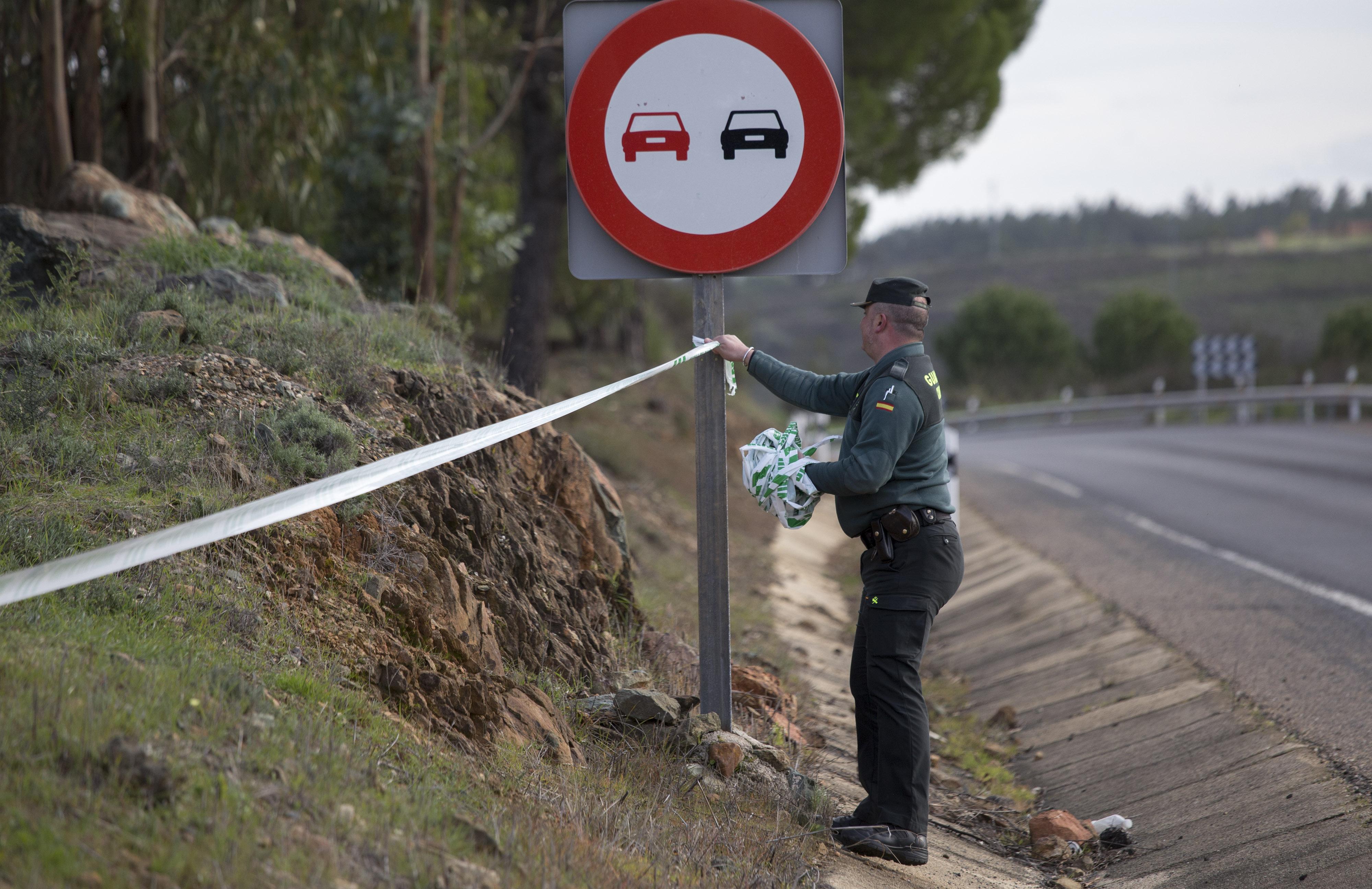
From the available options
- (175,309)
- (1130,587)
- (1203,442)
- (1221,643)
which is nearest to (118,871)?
(175,309)

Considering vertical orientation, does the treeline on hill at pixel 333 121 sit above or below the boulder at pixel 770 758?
above

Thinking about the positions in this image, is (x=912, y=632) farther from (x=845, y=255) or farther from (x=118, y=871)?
(x=118, y=871)

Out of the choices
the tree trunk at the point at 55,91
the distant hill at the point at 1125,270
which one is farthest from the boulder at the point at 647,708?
the distant hill at the point at 1125,270

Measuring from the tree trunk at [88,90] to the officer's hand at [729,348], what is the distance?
8276mm

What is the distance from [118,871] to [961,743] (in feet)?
14.9

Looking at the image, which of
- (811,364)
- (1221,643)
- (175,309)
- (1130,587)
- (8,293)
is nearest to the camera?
(175,309)

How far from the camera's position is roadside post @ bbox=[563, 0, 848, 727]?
3.75m

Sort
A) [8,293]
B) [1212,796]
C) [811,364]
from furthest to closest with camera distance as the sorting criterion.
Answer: [811,364] < [8,293] < [1212,796]

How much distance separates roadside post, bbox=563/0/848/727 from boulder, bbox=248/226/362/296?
3.12 metres

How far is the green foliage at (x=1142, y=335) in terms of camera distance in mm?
51469

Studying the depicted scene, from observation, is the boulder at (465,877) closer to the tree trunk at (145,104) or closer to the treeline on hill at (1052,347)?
the tree trunk at (145,104)

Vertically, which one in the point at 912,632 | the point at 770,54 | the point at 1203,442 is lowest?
the point at 1203,442

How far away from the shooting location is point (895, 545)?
3822 millimetres

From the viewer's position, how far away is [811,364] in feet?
159
